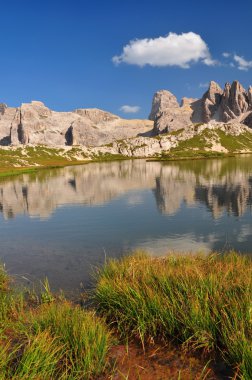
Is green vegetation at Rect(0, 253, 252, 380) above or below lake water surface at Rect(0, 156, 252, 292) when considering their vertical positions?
above

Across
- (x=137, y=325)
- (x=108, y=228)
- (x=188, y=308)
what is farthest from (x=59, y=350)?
(x=108, y=228)

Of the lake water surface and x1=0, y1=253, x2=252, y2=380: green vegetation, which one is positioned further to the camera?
the lake water surface

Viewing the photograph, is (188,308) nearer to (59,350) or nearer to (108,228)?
(59,350)

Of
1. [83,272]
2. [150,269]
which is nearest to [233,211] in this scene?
[83,272]

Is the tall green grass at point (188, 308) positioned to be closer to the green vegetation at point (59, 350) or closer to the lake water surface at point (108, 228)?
the green vegetation at point (59, 350)

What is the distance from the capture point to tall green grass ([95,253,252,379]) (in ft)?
32.9

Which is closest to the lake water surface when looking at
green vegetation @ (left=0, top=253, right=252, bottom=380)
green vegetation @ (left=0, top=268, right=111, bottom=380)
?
green vegetation @ (left=0, top=253, right=252, bottom=380)

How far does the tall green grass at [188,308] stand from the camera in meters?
10.0

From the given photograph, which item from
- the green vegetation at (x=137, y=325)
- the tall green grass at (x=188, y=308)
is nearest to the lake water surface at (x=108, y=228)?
the tall green grass at (x=188, y=308)

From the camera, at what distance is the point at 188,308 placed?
460 inches

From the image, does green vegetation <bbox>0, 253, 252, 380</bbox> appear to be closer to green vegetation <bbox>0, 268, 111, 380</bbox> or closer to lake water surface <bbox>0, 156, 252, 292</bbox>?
green vegetation <bbox>0, 268, 111, 380</bbox>

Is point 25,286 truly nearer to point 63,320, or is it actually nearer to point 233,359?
point 63,320

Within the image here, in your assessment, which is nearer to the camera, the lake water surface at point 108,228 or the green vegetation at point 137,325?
the green vegetation at point 137,325

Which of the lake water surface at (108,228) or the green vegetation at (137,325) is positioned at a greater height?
the green vegetation at (137,325)
